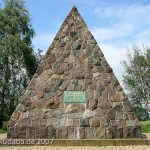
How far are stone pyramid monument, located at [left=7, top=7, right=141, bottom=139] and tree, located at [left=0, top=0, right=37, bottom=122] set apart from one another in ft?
40.5

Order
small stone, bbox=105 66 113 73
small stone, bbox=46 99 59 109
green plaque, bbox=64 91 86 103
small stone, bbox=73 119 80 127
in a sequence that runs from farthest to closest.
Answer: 1. small stone, bbox=105 66 113 73
2. green plaque, bbox=64 91 86 103
3. small stone, bbox=46 99 59 109
4. small stone, bbox=73 119 80 127

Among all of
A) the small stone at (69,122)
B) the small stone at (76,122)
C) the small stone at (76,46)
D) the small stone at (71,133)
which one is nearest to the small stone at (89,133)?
the small stone at (76,122)

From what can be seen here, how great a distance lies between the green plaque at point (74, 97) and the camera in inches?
374

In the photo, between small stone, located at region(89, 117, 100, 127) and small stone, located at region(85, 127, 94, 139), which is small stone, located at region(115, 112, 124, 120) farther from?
small stone, located at region(85, 127, 94, 139)

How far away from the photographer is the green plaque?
951 cm

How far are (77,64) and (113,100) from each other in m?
1.77

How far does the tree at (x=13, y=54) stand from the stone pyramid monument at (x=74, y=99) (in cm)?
1234

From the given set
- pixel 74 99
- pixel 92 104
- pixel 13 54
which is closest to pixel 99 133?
pixel 92 104

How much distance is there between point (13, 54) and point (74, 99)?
45.6 feet

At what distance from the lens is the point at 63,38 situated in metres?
10.3

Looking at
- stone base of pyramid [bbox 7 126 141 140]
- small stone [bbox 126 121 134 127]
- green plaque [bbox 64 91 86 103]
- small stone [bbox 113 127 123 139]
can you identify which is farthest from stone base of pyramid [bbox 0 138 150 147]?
green plaque [bbox 64 91 86 103]

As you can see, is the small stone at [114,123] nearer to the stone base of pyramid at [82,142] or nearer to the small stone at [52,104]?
the stone base of pyramid at [82,142]

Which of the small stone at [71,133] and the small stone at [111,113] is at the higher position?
the small stone at [111,113]

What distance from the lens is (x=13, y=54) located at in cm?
2233
